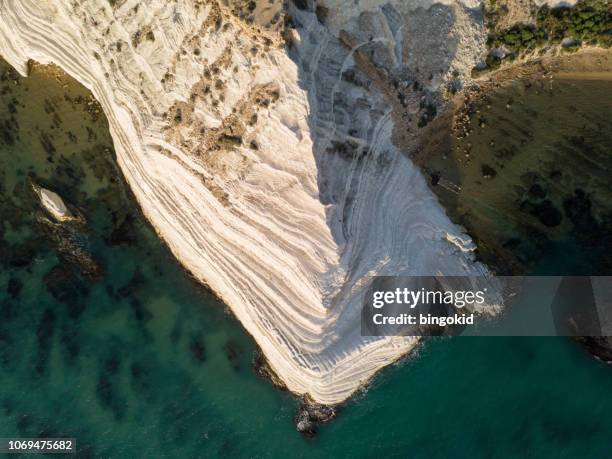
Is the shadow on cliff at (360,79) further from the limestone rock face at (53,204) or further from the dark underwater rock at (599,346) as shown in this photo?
the limestone rock face at (53,204)

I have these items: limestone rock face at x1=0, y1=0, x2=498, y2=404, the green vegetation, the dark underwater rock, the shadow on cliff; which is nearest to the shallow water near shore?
the dark underwater rock

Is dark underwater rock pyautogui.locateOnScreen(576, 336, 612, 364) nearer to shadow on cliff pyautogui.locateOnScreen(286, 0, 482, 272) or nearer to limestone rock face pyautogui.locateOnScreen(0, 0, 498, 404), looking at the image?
Result: limestone rock face pyautogui.locateOnScreen(0, 0, 498, 404)

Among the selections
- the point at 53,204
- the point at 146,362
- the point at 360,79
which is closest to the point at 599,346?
the point at 360,79

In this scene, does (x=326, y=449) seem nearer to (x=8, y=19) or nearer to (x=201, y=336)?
(x=201, y=336)

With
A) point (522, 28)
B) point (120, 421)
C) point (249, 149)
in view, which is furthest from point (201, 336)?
point (522, 28)

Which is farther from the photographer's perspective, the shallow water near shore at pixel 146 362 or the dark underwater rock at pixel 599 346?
the shallow water near shore at pixel 146 362

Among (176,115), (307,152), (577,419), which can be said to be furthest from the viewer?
(577,419)

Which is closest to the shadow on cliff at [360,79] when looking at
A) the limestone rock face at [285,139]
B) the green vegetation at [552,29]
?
the limestone rock face at [285,139]
